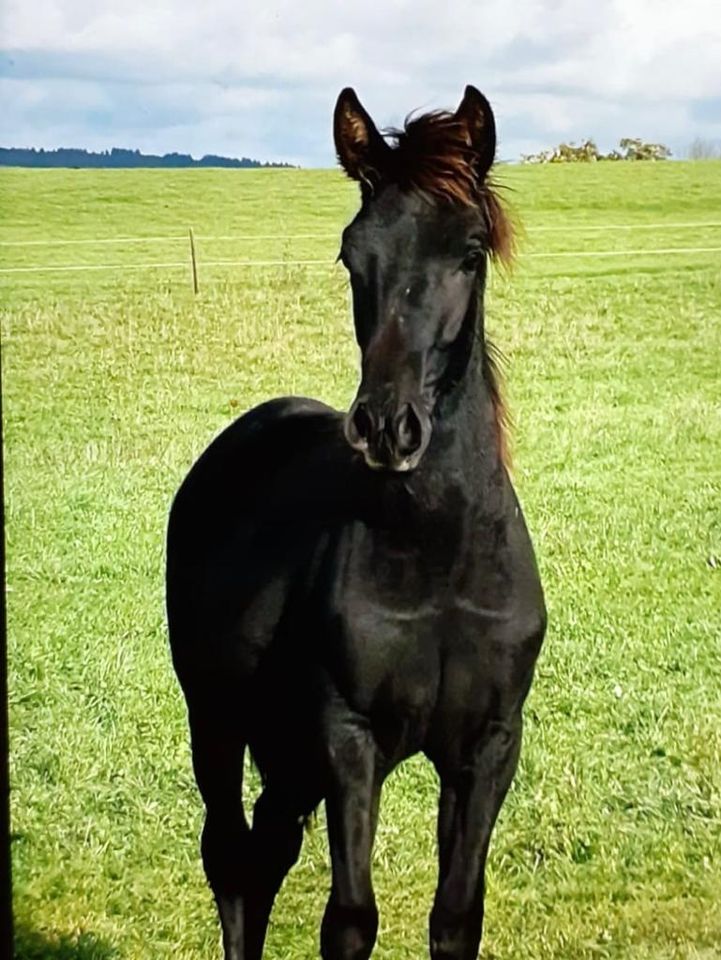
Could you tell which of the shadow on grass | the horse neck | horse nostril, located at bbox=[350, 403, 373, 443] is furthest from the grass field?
horse nostril, located at bbox=[350, 403, 373, 443]

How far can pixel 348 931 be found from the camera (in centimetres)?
169

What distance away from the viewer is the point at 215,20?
2061 millimetres

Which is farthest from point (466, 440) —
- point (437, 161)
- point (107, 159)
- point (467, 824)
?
point (107, 159)

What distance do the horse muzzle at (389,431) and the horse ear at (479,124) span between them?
1.00 ft

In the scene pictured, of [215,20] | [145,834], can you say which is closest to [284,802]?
[145,834]

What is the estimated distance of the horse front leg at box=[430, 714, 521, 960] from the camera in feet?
5.43

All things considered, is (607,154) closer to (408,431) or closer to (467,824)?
(408,431)

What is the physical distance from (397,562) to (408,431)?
0.74 ft

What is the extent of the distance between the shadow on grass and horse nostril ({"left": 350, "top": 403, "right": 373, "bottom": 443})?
1.12 m

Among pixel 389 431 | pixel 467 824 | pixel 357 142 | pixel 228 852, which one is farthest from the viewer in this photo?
pixel 228 852

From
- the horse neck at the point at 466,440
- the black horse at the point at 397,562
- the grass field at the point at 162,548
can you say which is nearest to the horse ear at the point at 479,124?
the black horse at the point at 397,562

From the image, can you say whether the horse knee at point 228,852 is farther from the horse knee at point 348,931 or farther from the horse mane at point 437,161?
the horse mane at point 437,161

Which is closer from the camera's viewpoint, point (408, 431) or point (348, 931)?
point (408, 431)

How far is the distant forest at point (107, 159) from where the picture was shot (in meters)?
2.10
